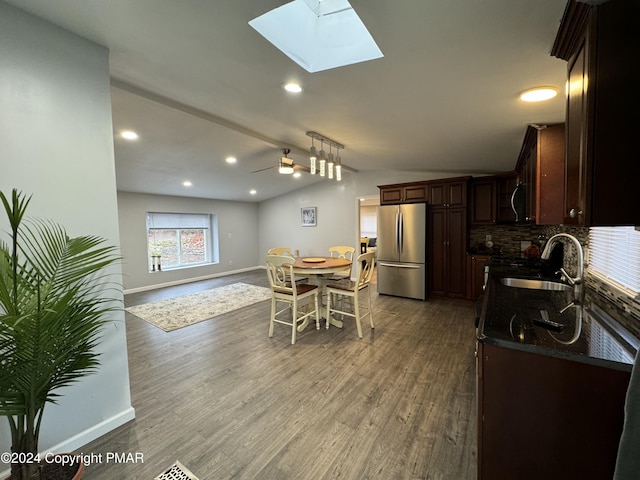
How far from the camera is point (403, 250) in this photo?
483 centimetres

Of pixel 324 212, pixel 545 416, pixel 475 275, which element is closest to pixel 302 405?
pixel 545 416

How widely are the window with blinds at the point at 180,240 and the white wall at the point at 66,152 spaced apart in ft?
16.5

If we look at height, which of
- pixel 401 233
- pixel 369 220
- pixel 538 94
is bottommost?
pixel 401 233

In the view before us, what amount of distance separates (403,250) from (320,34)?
3727 millimetres

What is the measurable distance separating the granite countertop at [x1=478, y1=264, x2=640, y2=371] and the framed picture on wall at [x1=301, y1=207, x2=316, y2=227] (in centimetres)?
530

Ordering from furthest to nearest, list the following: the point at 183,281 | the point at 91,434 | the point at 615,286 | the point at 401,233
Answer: the point at 183,281 → the point at 401,233 → the point at 91,434 → the point at 615,286

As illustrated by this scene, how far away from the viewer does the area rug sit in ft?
13.0

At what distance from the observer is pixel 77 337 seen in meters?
1.26

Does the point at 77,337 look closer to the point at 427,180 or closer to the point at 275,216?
the point at 427,180

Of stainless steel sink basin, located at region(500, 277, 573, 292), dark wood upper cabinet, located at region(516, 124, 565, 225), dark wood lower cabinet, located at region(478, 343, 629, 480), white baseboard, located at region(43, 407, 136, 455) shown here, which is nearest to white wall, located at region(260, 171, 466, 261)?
dark wood upper cabinet, located at region(516, 124, 565, 225)

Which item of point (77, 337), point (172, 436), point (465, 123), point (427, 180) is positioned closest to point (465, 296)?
point (427, 180)

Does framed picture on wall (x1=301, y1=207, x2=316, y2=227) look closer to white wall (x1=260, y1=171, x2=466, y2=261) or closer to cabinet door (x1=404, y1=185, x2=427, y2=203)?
white wall (x1=260, y1=171, x2=466, y2=261)

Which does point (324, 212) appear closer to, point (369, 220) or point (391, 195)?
point (391, 195)

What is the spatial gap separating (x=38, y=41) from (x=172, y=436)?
2.42 m
